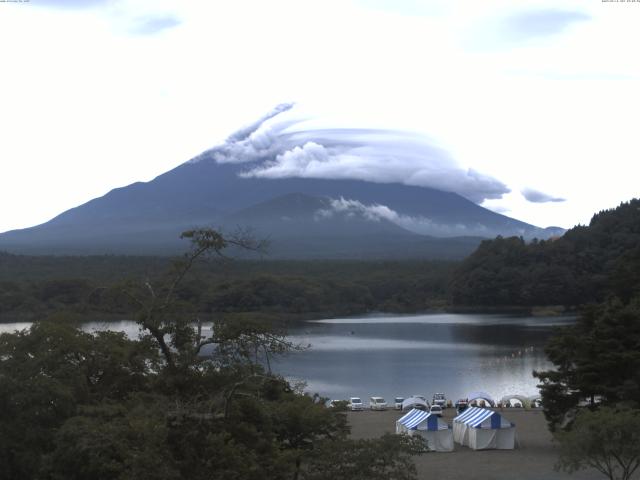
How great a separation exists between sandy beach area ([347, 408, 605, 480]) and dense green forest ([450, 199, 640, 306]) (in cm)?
4387

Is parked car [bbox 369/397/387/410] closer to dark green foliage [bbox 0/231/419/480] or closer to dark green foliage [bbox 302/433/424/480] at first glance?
dark green foliage [bbox 0/231/419/480]

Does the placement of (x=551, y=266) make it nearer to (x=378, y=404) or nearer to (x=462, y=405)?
(x=378, y=404)

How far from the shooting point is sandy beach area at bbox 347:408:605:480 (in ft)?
48.6

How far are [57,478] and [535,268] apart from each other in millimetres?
60932

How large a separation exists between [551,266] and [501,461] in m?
51.6

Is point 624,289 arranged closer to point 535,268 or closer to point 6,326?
point 6,326

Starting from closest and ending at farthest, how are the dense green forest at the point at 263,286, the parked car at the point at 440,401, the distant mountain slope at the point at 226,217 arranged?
the parked car at the point at 440,401, the dense green forest at the point at 263,286, the distant mountain slope at the point at 226,217

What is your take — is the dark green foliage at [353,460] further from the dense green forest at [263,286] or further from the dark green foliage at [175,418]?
the dense green forest at [263,286]

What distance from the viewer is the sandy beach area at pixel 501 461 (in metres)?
14.8

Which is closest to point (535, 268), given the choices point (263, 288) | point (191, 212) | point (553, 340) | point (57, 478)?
→ point (263, 288)

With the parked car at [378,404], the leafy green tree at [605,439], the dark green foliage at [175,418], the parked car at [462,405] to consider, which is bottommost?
the parked car at [378,404]

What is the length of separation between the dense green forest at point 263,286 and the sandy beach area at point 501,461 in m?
32.7

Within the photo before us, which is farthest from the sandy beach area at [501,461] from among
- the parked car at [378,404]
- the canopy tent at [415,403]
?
the parked car at [378,404]

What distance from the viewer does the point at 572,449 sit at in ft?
39.6
